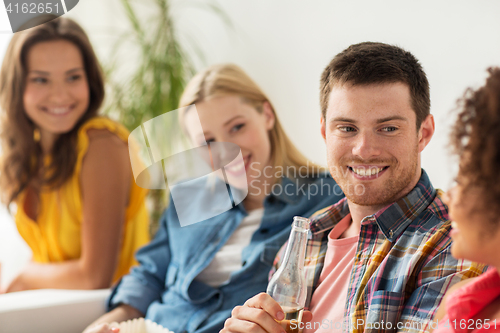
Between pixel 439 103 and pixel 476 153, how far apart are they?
1.45ft

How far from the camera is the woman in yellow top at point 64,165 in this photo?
1.42 m

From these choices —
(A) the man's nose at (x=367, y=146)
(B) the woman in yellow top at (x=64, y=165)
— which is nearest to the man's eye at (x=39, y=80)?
(B) the woman in yellow top at (x=64, y=165)

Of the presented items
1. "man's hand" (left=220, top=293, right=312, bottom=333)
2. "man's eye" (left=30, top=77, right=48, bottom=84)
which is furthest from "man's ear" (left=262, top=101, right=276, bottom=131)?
"man's eye" (left=30, top=77, right=48, bottom=84)

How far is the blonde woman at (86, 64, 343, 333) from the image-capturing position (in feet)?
3.39

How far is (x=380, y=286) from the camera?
69 centimetres

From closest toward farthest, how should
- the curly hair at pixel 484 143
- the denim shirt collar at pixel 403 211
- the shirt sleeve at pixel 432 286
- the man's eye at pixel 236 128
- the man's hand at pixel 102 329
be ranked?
the curly hair at pixel 484 143, the shirt sleeve at pixel 432 286, the denim shirt collar at pixel 403 211, the man's hand at pixel 102 329, the man's eye at pixel 236 128

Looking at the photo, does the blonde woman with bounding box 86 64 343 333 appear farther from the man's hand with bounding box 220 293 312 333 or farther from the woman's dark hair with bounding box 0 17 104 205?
the woman's dark hair with bounding box 0 17 104 205

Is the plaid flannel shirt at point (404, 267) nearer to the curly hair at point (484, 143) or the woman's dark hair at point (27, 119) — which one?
the curly hair at point (484, 143)

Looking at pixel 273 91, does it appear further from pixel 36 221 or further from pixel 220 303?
pixel 36 221

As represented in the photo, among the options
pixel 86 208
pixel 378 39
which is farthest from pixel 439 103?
pixel 86 208

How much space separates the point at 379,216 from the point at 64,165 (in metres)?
1.15

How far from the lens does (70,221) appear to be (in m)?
1.47

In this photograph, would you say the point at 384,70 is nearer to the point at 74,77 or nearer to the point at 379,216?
the point at 379,216

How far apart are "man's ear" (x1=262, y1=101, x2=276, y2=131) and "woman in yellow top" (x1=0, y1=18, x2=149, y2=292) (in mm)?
552
